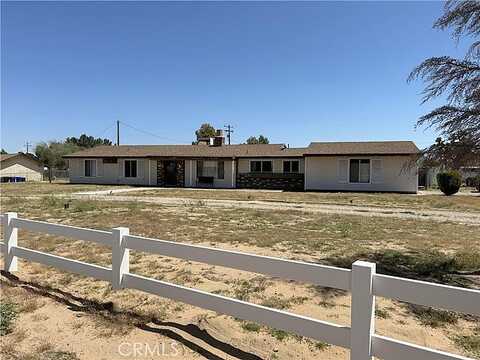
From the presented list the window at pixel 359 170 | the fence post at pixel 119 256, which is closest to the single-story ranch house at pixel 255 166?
the window at pixel 359 170

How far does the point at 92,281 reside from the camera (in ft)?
18.5

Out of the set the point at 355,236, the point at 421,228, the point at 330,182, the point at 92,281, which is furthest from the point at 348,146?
the point at 92,281

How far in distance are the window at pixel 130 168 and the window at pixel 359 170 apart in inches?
704

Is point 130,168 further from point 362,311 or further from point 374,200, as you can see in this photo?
point 362,311

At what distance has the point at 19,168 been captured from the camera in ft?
142

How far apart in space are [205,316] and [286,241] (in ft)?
13.9

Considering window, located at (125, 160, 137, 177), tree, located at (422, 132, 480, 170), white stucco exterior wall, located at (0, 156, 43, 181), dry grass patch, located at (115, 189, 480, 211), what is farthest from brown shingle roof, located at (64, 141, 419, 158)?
tree, located at (422, 132, 480, 170)

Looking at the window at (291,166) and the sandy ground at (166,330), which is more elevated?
the window at (291,166)

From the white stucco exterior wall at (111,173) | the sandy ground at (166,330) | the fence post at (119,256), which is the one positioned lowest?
the sandy ground at (166,330)

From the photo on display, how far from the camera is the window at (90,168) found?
35.1m

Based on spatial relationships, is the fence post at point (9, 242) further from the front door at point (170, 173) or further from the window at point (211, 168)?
the front door at point (170, 173)

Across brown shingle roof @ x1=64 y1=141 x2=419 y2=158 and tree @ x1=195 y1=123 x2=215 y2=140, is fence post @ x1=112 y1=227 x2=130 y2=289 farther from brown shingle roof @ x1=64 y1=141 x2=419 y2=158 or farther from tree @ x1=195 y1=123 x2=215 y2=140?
tree @ x1=195 y1=123 x2=215 y2=140

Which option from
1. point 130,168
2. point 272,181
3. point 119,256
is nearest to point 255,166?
point 272,181

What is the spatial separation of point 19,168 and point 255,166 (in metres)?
28.5
